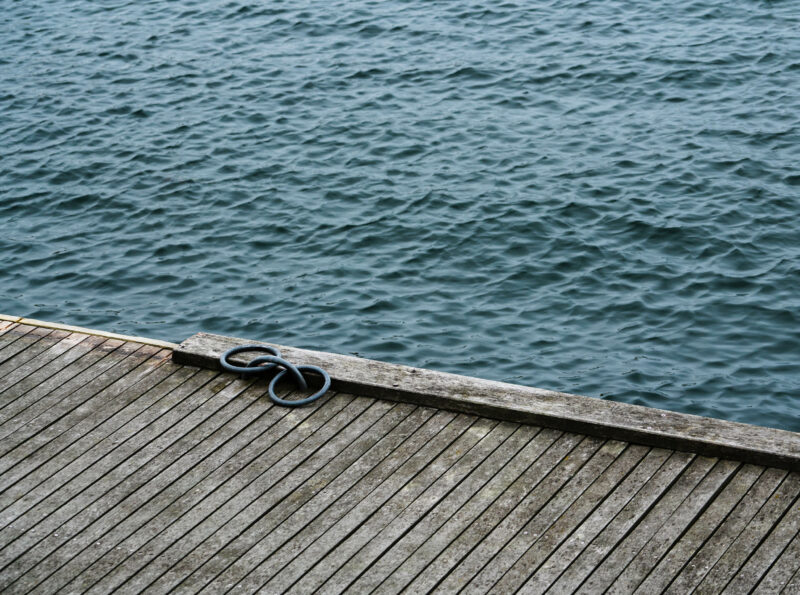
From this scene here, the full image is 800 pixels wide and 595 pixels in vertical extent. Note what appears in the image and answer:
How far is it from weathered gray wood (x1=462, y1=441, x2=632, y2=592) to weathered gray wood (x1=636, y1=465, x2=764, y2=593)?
1.58 ft

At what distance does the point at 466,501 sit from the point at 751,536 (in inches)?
55.7

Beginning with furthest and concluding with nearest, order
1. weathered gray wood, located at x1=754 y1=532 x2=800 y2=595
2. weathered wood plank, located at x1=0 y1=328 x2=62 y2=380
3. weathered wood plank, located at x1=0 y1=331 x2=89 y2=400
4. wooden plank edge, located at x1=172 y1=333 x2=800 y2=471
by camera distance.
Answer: weathered wood plank, located at x1=0 y1=328 x2=62 y2=380, weathered wood plank, located at x1=0 y1=331 x2=89 y2=400, wooden plank edge, located at x1=172 y1=333 x2=800 y2=471, weathered gray wood, located at x1=754 y1=532 x2=800 y2=595

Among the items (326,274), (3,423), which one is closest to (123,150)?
(326,274)

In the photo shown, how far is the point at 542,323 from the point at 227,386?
12.1 ft

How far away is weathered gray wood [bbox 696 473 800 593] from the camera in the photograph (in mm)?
4844

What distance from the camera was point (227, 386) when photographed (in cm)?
663

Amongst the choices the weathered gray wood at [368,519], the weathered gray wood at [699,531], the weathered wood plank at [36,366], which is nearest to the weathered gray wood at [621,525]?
the weathered gray wood at [699,531]

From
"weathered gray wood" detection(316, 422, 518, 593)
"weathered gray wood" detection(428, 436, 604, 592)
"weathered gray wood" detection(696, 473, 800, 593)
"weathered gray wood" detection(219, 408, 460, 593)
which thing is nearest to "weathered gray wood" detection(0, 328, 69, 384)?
"weathered gray wood" detection(219, 408, 460, 593)

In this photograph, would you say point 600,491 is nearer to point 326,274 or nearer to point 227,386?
point 227,386

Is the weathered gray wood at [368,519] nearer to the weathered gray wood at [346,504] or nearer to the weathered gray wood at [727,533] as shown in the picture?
the weathered gray wood at [346,504]

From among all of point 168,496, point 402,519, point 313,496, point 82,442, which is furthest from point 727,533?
point 82,442

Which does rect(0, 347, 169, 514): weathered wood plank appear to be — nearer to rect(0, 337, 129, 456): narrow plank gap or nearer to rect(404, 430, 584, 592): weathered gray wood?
rect(0, 337, 129, 456): narrow plank gap

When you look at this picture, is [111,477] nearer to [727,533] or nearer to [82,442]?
[82,442]

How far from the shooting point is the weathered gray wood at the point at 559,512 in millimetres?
4969
